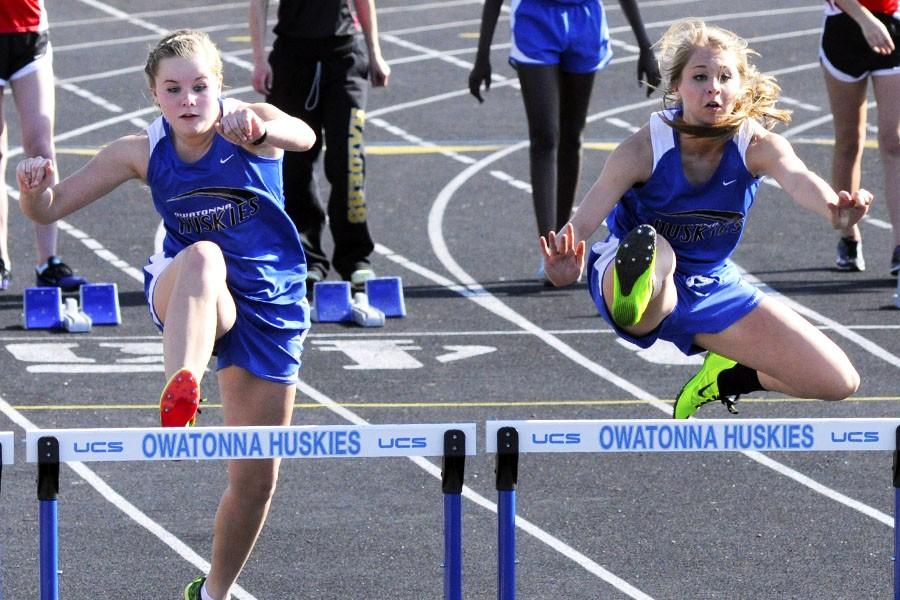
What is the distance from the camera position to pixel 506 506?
184 inches

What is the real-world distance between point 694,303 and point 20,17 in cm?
461

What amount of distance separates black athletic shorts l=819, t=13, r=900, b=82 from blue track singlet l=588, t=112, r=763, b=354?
13.1 feet

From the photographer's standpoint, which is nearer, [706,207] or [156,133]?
[156,133]

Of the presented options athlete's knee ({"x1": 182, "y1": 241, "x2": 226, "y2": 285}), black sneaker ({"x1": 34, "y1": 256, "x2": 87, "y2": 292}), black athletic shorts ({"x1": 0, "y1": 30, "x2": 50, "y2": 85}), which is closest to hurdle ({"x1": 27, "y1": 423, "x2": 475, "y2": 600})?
athlete's knee ({"x1": 182, "y1": 241, "x2": 226, "y2": 285})

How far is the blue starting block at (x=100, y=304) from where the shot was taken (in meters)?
9.12

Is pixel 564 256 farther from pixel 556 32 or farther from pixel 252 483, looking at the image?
pixel 556 32

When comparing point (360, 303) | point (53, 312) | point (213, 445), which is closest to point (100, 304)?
point (53, 312)

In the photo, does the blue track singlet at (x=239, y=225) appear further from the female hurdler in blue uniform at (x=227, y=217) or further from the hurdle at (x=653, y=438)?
the hurdle at (x=653, y=438)

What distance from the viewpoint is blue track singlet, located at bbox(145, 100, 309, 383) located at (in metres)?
5.28

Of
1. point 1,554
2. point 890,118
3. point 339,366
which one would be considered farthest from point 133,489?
point 890,118

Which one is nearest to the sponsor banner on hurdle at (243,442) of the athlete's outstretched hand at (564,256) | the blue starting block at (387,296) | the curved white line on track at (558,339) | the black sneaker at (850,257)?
the athlete's outstretched hand at (564,256)

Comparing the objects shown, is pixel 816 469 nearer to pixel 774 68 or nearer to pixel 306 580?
pixel 306 580

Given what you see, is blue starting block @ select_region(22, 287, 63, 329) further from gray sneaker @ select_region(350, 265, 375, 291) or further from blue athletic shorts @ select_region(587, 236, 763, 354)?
blue athletic shorts @ select_region(587, 236, 763, 354)

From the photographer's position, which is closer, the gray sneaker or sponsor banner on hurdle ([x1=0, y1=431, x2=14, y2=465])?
sponsor banner on hurdle ([x1=0, y1=431, x2=14, y2=465])
